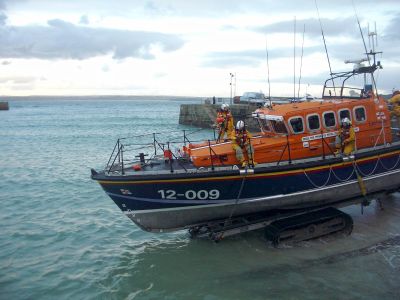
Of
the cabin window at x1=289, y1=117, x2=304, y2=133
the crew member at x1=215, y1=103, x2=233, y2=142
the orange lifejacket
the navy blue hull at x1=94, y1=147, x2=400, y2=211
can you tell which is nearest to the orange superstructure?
the cabin window at x1=289, y1=117, x2=304, y2=133

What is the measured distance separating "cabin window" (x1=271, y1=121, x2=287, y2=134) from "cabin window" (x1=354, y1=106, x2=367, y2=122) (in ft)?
6.96

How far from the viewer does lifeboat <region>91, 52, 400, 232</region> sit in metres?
9.15

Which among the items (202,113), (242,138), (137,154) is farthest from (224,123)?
(202,113)

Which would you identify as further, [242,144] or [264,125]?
[264,125]

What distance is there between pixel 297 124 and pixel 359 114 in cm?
193

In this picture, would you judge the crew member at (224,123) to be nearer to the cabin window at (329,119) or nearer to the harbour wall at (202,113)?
the cabin window at (329,119)

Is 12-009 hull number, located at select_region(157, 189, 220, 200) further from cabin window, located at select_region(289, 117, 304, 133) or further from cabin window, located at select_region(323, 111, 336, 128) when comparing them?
cabin window, located at select_region(323, 111, 336, 128)

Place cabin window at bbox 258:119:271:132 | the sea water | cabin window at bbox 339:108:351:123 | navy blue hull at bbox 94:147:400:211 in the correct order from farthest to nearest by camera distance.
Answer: cabin window at bbox 258:119:271:132 → cabin window at bbox 339:108:351:123 → navy blue hull at bbox 94:147:400:211 → the sea water

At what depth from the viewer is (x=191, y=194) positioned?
921 cm

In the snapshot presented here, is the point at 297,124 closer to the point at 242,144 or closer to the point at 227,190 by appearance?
the point at 242,144

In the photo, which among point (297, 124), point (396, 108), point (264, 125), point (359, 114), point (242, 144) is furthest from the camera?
point (396, 108)

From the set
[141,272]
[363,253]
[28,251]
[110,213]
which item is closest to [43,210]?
[110,213]

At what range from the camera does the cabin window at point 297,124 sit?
32.5 ft

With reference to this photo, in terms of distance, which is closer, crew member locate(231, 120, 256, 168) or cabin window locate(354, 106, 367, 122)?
crew member locate(231, 120, 256, 168)
